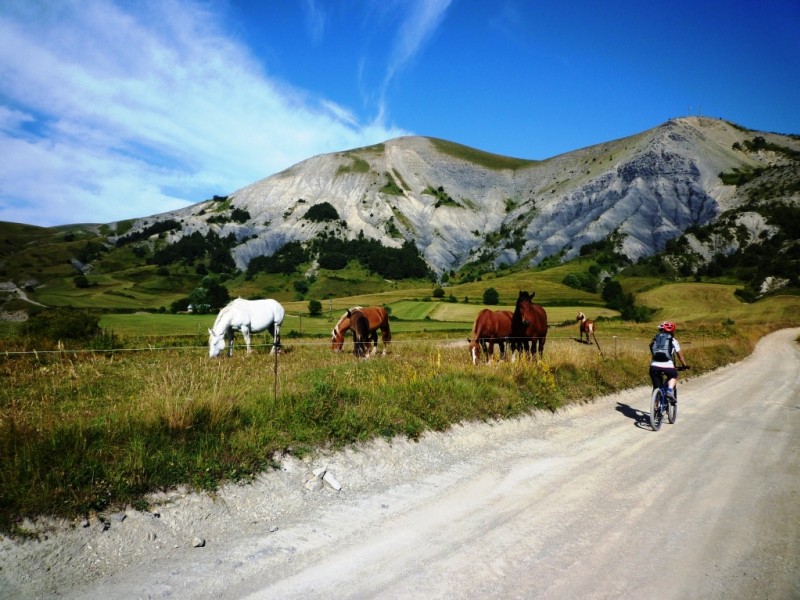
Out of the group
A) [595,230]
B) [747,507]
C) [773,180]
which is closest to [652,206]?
[595,230]

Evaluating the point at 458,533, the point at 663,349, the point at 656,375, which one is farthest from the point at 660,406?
the point at 458,533

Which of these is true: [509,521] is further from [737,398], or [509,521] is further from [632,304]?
[632,304]

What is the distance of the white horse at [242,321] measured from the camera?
63.5 ft

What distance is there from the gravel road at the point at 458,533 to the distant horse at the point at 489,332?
312 inches

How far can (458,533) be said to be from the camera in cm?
562

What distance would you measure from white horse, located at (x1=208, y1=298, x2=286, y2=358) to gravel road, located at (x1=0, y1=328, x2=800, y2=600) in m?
12.6

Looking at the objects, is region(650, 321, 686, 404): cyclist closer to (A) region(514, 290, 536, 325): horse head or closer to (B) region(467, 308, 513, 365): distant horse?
(B) region(467, 308, 513, 365): distant horse

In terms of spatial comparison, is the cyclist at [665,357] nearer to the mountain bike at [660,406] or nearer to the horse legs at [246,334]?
the mountain bike at [660,406]

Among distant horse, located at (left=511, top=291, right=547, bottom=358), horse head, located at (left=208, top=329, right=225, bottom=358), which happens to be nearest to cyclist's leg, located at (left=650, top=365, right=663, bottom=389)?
distant horse, located at (left=511, top=291, right=547, bottom=358)

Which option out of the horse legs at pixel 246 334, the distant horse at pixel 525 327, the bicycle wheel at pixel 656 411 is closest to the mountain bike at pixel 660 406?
the bicycle wheel at pixel 656 411

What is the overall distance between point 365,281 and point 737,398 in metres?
167

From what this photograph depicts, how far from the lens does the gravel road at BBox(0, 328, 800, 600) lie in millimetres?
4520

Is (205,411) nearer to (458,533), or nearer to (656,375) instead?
(458,533)

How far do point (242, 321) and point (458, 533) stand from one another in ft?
56.5
